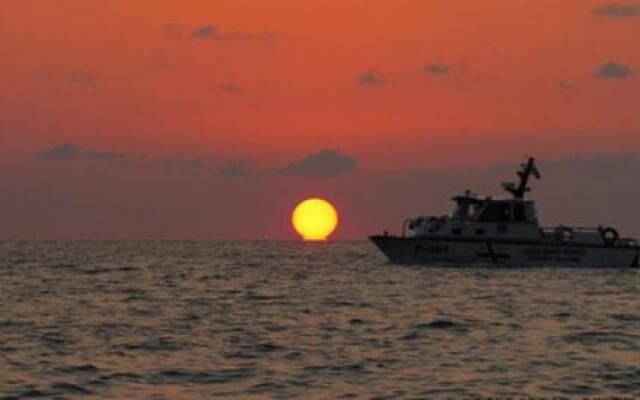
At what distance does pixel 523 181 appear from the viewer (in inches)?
2522

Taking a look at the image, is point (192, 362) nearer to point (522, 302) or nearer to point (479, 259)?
point (522, 302)

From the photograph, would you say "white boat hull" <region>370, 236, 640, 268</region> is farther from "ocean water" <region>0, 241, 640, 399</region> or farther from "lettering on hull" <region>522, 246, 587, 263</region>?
"ocean water" <region>0, 241, 640, 399</region>

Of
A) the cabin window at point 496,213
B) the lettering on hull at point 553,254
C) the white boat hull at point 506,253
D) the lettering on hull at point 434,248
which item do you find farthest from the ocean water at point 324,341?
the lettering on hull at point 553,254

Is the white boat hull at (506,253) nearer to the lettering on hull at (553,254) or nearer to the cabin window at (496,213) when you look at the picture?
the lettering on hull at (553,254)

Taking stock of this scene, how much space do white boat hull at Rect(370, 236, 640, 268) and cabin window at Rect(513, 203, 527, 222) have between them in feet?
4.50

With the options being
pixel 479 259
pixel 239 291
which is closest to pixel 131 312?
pixel 239 291

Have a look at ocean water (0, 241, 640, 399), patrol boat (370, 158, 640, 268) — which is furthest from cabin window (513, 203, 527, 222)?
ocean water (0, 241, 640, 399)

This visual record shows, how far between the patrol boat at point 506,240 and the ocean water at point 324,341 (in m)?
8.98

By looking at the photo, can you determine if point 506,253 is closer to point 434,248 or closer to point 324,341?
point 434,248

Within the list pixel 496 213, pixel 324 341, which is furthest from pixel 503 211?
pixel 324 341

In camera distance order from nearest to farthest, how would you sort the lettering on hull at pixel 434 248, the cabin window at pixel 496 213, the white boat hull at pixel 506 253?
the cabin window at pixel 496 213, the white boat hull at pixel 506 253, the lettering on hull at pixel 434 248

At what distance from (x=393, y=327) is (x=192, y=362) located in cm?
952

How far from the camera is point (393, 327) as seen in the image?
32.6 metres

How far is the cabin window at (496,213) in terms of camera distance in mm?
61156
